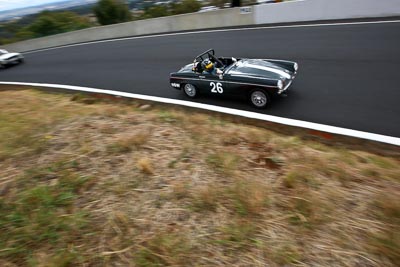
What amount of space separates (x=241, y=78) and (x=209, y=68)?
945 millimetres

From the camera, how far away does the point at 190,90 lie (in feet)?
25.2

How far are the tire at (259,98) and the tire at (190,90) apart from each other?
1679 millimetres

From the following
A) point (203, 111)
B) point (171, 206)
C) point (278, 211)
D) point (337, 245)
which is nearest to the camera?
point (337, 245)

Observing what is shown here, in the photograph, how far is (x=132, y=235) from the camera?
3.15 m

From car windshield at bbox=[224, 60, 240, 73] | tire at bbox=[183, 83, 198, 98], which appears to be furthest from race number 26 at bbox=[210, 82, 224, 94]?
tire at bbox=[183, 83, 198, 98]

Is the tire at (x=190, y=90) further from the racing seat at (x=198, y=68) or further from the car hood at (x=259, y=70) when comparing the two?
the car hood at (x=259, y=70)

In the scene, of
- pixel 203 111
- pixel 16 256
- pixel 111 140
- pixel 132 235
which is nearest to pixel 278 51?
pixel 203 111

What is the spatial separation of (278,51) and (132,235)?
9.28 m

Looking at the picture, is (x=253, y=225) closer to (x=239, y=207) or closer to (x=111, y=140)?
(x=239, y=207)

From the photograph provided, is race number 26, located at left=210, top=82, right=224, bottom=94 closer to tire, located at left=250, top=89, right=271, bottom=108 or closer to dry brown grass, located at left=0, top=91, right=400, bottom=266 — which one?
tire, located at left=250, top=89, right=271, bottom=108

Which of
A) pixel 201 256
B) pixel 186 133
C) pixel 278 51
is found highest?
pixel 278 51

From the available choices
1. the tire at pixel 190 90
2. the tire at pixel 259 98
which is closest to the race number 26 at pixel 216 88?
the tire at pixel 190 90

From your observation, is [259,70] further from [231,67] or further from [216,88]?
[216,88]

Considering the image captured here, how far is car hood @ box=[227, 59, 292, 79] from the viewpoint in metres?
6.44
